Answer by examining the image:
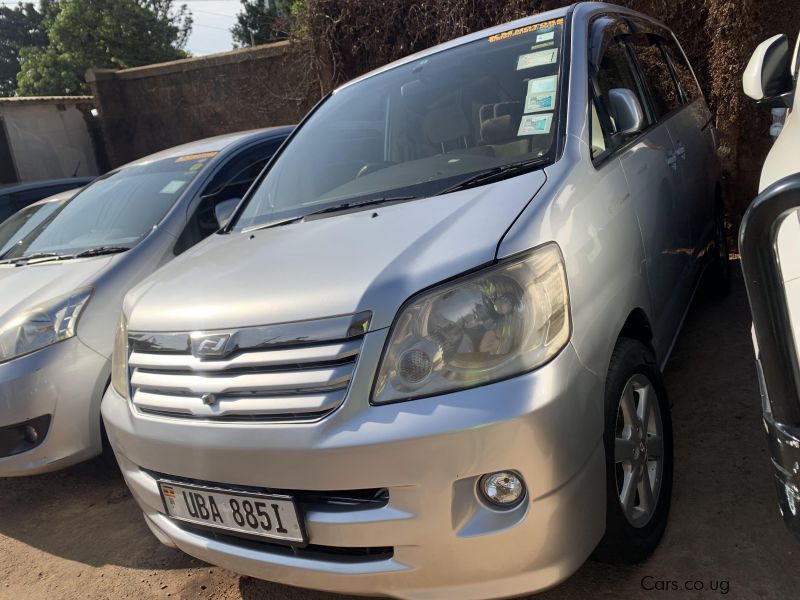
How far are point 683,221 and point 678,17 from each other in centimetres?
318

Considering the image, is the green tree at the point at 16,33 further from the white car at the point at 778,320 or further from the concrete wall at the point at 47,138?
the white car at the point at 778,320

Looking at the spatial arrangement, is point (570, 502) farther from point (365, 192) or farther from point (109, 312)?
point (109, 312)

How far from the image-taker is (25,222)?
15.8ft

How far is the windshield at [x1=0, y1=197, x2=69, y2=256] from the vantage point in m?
4.51

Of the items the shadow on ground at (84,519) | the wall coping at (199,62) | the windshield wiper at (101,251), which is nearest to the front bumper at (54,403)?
the shadow on ground at (84,519)

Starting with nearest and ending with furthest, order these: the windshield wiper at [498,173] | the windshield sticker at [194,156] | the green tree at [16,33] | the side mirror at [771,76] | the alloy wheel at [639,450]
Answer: the alloy wheel at [639,450] → the windshield wiper at [498,173] → the side mirror at [771,76] → the windshield sticker at [194,156] → the green tree at [16,33]

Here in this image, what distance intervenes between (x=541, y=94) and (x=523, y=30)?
55cm

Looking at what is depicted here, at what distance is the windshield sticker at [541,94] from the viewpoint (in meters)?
2.42

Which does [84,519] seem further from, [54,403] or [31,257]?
[31,257]

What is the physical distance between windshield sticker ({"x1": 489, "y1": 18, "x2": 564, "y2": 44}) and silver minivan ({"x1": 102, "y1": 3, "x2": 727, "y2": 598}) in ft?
0.78

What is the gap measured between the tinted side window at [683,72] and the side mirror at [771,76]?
942 mm

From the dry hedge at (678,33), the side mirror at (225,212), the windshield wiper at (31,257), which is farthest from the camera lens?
the dry hedge at (678,33)

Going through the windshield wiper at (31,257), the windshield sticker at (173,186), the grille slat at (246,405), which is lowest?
the grille slat at (246,405)

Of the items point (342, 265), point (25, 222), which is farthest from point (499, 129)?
point (25, 222)
